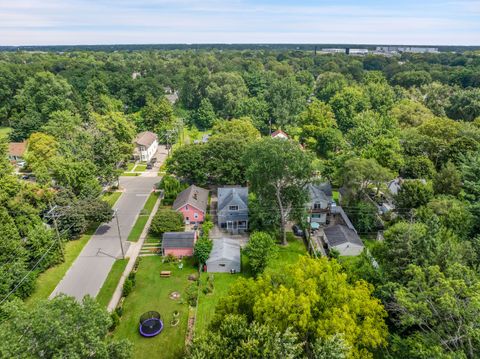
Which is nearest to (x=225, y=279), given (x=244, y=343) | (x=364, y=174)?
(x=244, y=343)

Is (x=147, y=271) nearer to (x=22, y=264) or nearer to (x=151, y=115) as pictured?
(x=22, y=264)

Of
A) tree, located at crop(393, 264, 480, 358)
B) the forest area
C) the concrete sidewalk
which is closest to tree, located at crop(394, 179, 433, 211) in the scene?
the forest area

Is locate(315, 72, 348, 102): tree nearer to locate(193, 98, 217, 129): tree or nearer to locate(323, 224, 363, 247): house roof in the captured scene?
locate(193, 98, 217, 129): tree

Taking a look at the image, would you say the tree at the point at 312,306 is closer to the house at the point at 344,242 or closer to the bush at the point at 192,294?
the bush at the point at 192,294

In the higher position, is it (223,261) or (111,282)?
(223,261)

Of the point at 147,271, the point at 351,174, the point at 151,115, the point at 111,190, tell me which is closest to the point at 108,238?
the point at 147,271

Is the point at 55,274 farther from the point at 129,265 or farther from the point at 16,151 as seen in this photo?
the point at 16,151

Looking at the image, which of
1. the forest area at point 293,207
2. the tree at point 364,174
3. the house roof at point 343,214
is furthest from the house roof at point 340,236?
the tree at point 364,174
